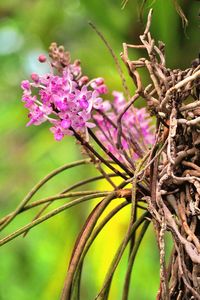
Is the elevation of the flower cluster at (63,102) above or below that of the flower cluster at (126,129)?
above

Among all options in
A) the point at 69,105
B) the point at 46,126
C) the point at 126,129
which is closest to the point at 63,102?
the point at 69,105

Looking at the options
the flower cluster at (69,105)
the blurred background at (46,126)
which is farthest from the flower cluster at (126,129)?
the blurred background at (46,126)

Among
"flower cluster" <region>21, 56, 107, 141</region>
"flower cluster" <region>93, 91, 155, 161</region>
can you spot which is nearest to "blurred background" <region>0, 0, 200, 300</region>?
"flower cluster" <region>93, 91, 155, 161</region>

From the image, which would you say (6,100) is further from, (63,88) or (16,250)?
(63,88)

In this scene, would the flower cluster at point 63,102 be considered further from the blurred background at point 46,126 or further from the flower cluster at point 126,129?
the blurred background at point 46,126

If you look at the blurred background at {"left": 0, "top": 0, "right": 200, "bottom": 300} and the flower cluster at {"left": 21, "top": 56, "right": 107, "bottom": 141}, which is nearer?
the flower cluster at {"left": 21, "top": 56, "right": 107, "bottom": 141}

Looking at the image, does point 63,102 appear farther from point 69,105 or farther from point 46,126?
point 46,126

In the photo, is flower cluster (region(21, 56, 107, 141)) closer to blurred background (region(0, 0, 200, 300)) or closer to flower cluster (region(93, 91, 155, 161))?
flower cluster (region(93, 91, 155, 161))

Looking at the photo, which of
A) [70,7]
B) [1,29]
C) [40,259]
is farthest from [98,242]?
[40,259]
